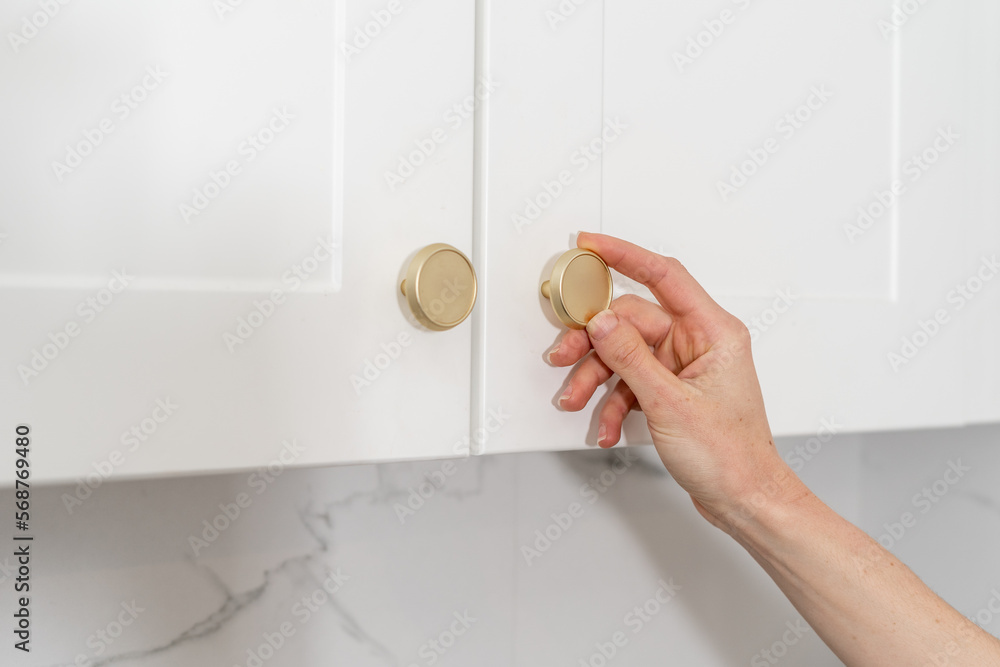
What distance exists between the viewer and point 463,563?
0.77m

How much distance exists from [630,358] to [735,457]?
15cm

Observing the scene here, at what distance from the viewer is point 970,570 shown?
1.00 m

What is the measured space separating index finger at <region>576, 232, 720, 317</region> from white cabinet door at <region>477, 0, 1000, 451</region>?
2 centimetres

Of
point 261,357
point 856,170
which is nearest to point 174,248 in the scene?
point 261,357

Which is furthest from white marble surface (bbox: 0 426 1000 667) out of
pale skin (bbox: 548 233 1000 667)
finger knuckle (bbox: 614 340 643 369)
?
finger knuckle (bbox: 614 340 643 369)

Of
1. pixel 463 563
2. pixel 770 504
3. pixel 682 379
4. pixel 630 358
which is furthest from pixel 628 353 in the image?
pixel 463 563

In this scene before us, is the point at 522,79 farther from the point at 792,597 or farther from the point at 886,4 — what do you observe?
the point at 792,597

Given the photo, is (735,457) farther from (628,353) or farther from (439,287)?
(439,287)

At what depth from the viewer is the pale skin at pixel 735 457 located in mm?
461

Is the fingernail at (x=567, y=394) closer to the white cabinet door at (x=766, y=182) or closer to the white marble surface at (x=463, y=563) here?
the white cabinet door at (x=766, y=182)

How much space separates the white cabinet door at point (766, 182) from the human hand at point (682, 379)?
0.7 inches

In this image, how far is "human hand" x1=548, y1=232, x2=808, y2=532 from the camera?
17.8 inches

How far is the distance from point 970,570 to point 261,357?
1078 millimetres

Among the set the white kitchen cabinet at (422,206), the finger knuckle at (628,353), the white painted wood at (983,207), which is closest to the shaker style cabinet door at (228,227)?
the white kitchen cabinet at (422,206)
